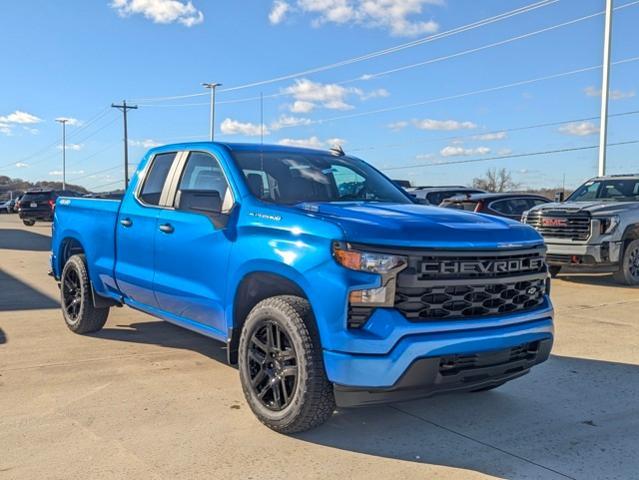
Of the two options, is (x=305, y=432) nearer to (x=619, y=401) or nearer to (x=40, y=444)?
(x=40, y=444)

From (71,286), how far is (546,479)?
17.1 feet

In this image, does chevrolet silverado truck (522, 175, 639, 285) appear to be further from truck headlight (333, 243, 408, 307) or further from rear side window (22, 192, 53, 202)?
rear side window (22, 192, 53, 202)

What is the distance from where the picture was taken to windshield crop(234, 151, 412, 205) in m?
4.73

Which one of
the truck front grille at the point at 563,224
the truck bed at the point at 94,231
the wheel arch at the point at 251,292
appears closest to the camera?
the wheel arch at the point at 251,292

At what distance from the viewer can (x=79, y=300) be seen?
21.6ft

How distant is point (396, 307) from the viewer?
3.58m

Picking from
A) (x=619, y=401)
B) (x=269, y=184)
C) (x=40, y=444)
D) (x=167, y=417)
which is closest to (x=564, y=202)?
(x=619, y=401)

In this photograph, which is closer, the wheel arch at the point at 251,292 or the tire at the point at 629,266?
the wheel arch at the point at 251,292

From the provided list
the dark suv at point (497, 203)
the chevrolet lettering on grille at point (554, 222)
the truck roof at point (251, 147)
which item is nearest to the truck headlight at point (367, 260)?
the truck roof at point (251, 147)

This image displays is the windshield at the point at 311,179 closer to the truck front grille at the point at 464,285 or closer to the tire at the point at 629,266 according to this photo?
the truck front grille at the point at 464,285

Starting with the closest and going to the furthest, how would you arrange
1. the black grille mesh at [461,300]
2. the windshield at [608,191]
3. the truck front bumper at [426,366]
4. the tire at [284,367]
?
the truck front bumper at [426,366] → the black grille mesh at [461,300] → the tire at [284,367] → the windshield at [608,191]

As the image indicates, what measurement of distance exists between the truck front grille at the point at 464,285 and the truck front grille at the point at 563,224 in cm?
723

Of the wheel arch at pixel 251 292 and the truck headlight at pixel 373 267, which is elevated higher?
the truck headlight at pixel 373 267

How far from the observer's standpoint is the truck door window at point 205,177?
469 cm
